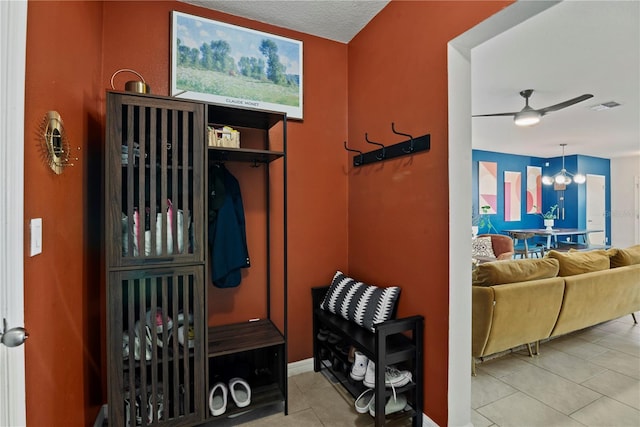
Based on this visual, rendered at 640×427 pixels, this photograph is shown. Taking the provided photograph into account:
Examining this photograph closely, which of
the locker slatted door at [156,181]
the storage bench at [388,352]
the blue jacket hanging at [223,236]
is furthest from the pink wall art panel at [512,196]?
the locker slatted door at [156,181]

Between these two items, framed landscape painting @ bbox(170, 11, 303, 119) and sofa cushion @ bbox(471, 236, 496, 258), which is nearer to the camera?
framed landscape painting @ bbox(170, 11, 303, 119)

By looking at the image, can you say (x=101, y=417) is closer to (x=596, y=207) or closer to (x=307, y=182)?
(x=307, y=182)

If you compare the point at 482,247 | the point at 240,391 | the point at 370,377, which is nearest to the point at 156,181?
the point at 240,391

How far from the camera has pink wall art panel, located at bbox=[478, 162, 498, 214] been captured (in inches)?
268

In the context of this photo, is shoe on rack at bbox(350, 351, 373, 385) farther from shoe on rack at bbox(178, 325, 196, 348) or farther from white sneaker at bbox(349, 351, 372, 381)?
shoe on rack at bbox(178, 325, 196, 348)

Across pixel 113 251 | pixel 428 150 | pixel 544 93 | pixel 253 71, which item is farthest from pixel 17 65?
pixel 544 93

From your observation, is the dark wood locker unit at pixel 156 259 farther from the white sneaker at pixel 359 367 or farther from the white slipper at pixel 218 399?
the white sneaker at pixel 359 367

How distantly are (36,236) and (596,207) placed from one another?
10.5 metres

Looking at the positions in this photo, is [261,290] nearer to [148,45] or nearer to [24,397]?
[24,397]

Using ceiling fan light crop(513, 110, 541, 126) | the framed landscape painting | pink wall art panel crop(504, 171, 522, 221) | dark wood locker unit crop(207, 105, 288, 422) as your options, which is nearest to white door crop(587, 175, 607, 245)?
pink wall art panel crop(504, 171, 522, 221)

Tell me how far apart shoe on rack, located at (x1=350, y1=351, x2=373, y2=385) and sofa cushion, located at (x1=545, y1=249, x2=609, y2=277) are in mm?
1961

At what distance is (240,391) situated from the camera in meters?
2.00

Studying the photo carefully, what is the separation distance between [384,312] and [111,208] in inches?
63.0

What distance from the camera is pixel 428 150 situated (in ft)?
6.01
